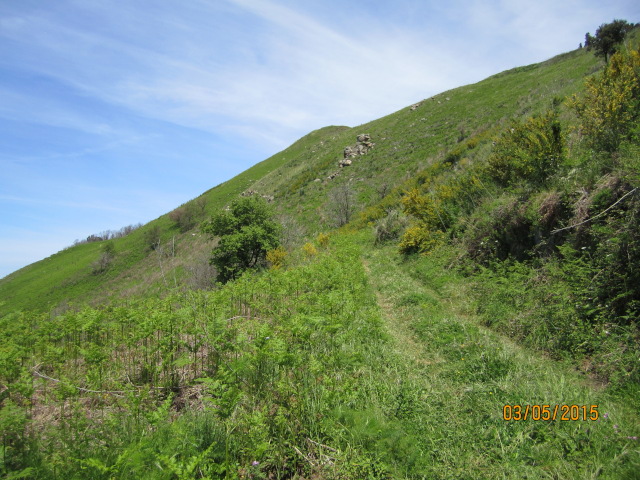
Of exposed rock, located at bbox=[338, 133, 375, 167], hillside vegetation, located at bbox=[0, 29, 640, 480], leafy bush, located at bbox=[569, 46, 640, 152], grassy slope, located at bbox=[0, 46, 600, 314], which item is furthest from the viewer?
exposed rock, located at bbox=[338, 133, 375, 167]

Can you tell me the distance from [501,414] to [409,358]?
1695 millimetres

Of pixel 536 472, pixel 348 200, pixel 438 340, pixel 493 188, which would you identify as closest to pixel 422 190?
pixel 493 188

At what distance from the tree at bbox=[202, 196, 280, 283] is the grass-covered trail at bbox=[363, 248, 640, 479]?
1624 centimetres

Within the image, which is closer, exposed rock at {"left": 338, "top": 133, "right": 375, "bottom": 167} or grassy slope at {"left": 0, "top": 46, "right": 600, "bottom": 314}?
grassy slope at {"left": 0, "top": 46, "right": 600, "bottom": 314}

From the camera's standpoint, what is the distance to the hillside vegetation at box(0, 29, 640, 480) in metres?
2.83

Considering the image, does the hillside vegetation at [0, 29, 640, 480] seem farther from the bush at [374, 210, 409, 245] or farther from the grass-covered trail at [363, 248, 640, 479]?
the bush at [374, 210, 409, 245]

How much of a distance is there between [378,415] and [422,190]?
56.2ft

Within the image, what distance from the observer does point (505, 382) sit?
3873 mm

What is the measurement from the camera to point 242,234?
20766mm

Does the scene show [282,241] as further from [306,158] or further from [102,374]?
[306,158]

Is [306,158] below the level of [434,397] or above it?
above

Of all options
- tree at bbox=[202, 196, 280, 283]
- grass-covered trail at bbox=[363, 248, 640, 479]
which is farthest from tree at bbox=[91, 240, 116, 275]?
grass-covered trail at bbox=[363, 248, 640, 479]

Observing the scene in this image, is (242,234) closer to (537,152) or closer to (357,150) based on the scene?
(537,152)

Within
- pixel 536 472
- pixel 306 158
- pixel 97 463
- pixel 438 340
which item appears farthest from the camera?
pixel 306 158
